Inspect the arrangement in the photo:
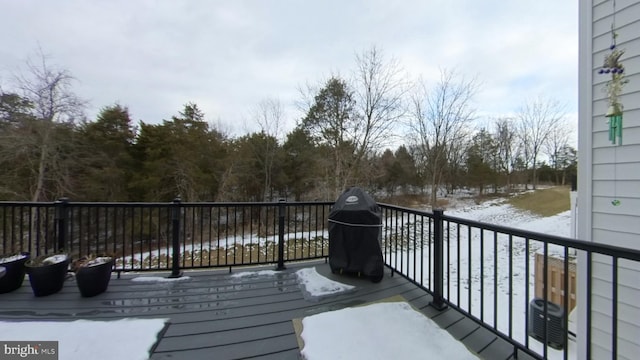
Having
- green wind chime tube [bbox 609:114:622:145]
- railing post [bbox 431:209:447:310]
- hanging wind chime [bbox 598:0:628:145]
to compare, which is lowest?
railing post [bbox 431:209:447:310]

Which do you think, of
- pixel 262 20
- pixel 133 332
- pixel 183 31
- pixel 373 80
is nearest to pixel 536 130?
pixel 373 80

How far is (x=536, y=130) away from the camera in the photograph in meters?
20.8

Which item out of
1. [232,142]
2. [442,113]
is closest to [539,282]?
[442,113]

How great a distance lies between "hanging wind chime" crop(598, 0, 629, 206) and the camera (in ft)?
5.92

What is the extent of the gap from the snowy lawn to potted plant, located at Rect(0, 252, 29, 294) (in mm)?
732

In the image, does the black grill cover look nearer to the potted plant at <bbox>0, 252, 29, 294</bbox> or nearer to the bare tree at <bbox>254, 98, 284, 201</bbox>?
the potted plant at <bbox>0, 252, 29, 294</bbox>

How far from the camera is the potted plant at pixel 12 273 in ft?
7.47

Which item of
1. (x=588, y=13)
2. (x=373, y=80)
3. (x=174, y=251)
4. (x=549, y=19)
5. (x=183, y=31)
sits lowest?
(x=174, y=251)

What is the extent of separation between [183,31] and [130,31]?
1.01m

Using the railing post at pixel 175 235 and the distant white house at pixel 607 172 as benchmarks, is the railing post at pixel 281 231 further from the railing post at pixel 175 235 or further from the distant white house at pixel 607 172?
the distant white house at pixel 607 172

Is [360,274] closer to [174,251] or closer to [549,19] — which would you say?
[174,251]

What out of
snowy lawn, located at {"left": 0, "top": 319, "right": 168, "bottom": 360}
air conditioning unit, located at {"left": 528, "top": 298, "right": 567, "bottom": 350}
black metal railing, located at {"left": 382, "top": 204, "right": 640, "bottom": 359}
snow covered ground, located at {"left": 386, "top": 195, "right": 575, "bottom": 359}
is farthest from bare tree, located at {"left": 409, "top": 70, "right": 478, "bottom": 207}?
snowy lawn, located at {"left": 0, "top": 319, "right": 168, "bottom": 360}

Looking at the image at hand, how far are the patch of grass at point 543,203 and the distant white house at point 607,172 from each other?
1620 cm

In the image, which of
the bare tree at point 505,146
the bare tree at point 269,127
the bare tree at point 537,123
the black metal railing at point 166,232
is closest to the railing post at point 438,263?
the black metal railing at point 166,232
